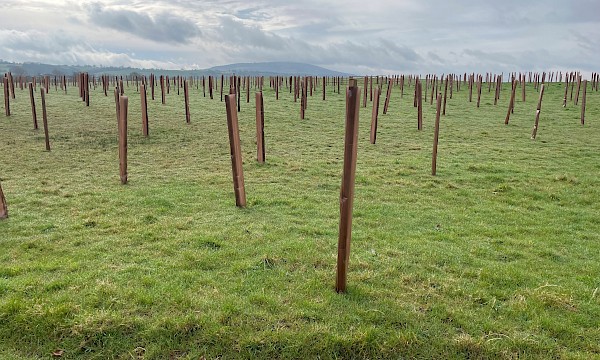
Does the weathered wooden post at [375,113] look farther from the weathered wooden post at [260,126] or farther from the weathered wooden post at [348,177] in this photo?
the weathered wooden post at [348,177]

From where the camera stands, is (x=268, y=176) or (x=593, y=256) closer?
(x=593, y=256)

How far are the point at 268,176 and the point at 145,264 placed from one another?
525cm

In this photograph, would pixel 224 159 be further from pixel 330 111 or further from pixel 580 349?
pixel 330 111

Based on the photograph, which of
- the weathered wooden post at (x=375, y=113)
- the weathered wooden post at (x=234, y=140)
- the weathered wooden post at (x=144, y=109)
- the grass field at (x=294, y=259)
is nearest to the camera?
the grass field at (x=294, y=259)

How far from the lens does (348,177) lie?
411cm

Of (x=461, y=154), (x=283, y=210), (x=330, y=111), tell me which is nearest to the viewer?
(x=283, y=210)

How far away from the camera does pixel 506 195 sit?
8820 mm

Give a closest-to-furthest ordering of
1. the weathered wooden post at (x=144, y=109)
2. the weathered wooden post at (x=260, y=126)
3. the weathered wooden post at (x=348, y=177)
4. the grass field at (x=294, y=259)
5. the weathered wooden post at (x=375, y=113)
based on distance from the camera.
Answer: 1. the grass field at (x=294, y=259)
2. the weathered wooden post at (x=348, y=177)
3. the weathered wooden post at (x=260, y=126)
4. the weathered wooden post at (x=375, y=113)
5. the weathered wooden post at (x=144, y=109)

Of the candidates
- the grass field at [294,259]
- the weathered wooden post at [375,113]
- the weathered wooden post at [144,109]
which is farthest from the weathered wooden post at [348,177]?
the weathered wooden post at [144,109]

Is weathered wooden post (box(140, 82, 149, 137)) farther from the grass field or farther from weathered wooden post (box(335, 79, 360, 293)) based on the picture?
weathered wooden post (box(335, 79, 360, 293))

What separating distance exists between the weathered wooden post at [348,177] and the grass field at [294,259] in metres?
0.31

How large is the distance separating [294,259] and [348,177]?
5.33ft

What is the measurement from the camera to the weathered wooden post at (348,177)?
3943mm

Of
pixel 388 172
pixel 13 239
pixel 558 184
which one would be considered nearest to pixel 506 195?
pixel 558 184
